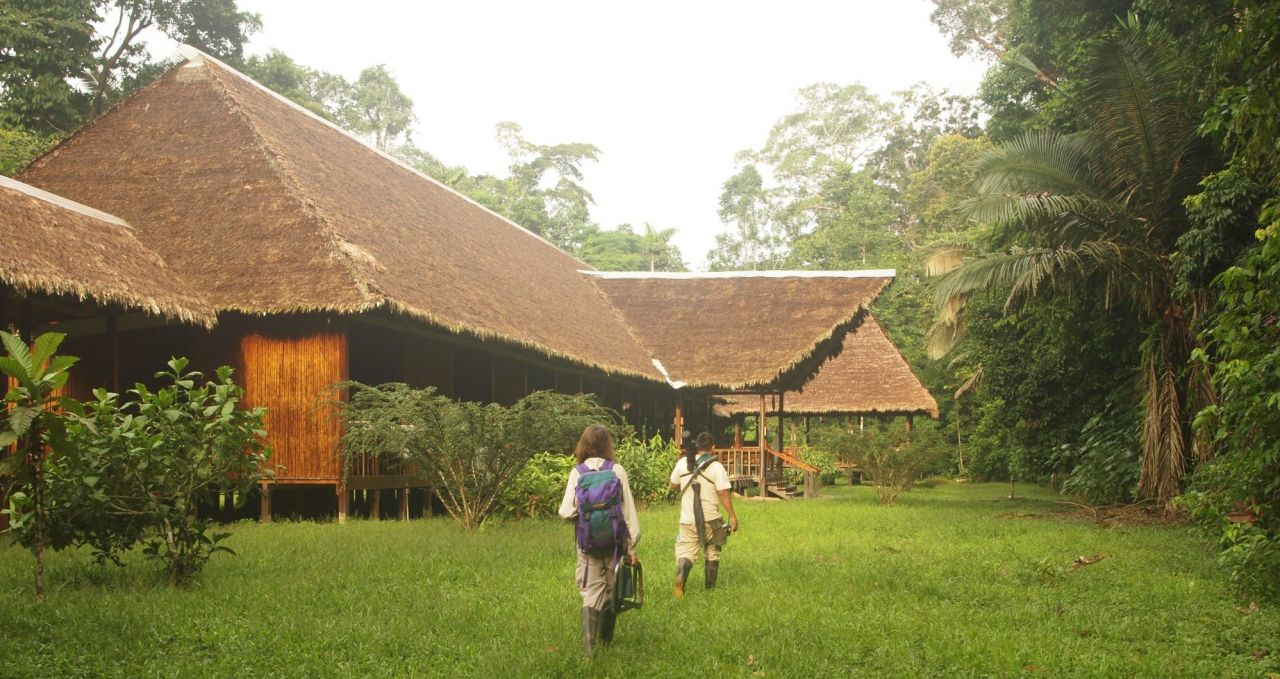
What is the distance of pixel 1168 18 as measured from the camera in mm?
13664

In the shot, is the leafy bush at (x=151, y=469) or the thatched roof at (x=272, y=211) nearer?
the leafy bush at (x=151, y=469)

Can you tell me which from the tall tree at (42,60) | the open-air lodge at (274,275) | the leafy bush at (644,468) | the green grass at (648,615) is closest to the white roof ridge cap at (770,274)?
the open-air lodge at (274,275)

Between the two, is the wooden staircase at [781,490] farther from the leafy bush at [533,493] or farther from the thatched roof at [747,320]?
the leafy bush at [533,493]

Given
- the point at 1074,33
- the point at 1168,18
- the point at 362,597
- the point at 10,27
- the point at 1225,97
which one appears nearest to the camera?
the point at 362,597

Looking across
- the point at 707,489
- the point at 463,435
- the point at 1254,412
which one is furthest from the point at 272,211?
the point at 1254,412

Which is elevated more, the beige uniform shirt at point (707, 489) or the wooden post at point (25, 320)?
the wooden post at point (25, 320)

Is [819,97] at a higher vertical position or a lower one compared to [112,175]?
higher

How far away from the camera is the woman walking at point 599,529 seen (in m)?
5.63

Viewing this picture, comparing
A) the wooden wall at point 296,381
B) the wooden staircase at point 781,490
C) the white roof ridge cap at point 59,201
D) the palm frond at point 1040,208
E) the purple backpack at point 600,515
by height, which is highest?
the palm frond at point 1040,208

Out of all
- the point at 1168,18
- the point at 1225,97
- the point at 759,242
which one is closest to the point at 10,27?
the point at 1168,18

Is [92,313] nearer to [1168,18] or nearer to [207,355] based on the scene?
[207,355]

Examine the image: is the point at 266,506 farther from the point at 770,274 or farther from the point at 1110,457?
the point at 770,274

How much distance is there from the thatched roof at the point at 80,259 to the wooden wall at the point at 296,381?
36.0 inches

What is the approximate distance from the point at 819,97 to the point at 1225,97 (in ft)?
137
